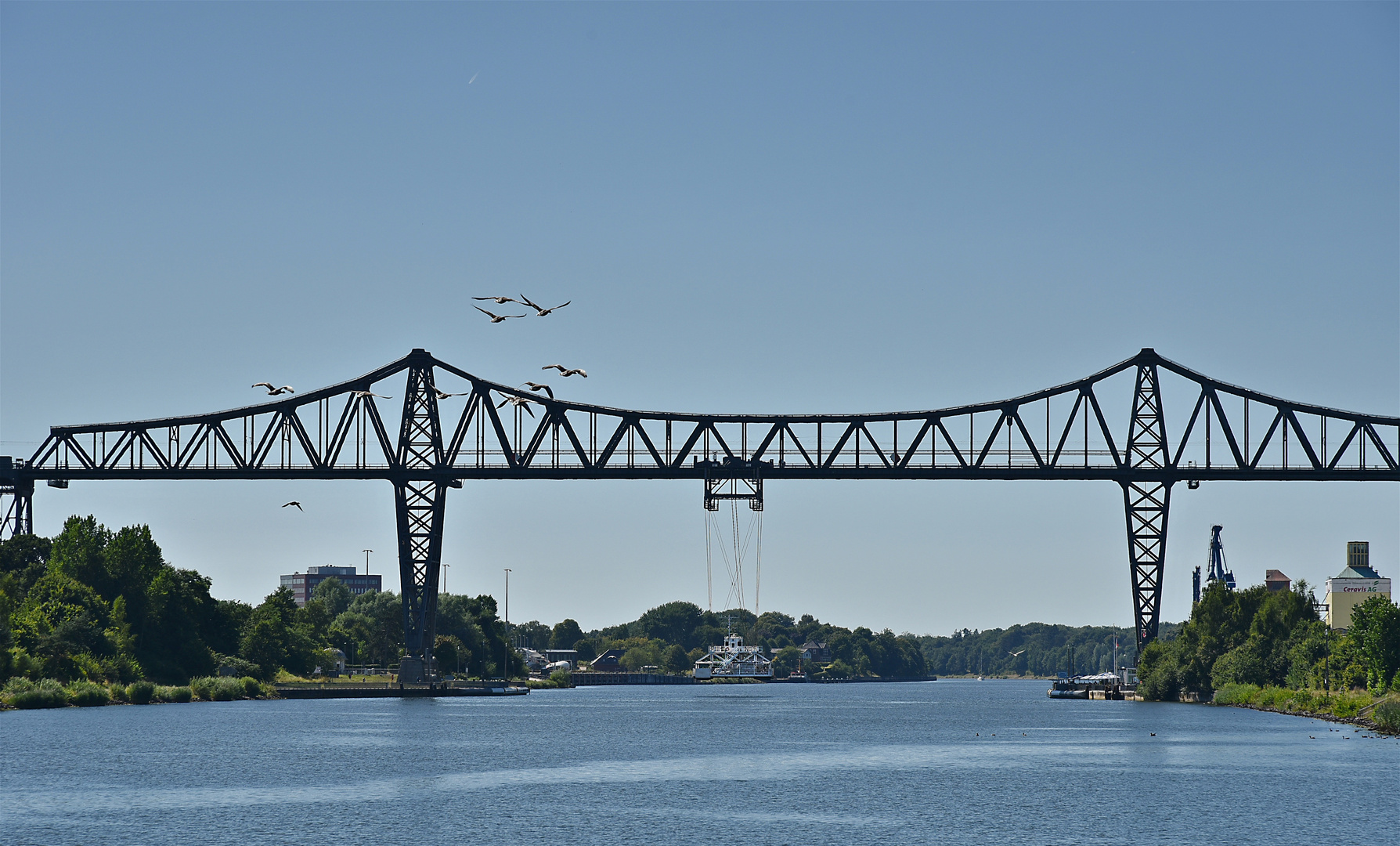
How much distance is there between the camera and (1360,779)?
205 ft

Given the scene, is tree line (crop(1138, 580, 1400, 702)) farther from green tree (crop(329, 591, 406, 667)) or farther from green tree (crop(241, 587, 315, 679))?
green tree (crop(329, 591, 406, 667))

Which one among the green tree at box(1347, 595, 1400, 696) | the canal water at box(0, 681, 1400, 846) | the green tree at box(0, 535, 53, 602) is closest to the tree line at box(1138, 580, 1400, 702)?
the green tree at box(1347, 595, 1400, 696)

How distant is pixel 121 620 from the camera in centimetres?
11638

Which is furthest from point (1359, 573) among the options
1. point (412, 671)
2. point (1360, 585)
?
point (412, 671)

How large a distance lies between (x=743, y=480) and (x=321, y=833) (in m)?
73.7

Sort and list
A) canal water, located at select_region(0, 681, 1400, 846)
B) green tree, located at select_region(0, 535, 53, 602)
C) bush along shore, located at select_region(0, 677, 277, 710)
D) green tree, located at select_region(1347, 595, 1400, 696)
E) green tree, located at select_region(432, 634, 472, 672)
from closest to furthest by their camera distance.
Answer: canal water, located at select_region(0, 681, 1400, 846), green tree, located at select_region(1347, 595, 1400, 696), bush along shore, located at select_region(0, 677, 277, 710), green tree, located at select_region(0, 535, 53, 602), green tree, located at select_region(432, 634, 472, 672)

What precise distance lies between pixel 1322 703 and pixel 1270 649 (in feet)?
56.2

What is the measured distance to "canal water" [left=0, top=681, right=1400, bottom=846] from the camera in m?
49.7

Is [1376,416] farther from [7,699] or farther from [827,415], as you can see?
[7,699]

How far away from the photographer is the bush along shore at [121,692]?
101 meters

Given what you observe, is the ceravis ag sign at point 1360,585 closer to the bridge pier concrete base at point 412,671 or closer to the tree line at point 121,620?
the bridge pier concrete base at point 412,671

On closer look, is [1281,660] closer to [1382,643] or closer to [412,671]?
[1382,643]

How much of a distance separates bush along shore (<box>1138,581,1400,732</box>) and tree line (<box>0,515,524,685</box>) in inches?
2861

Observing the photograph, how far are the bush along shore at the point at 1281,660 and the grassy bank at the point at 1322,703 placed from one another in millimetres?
72
